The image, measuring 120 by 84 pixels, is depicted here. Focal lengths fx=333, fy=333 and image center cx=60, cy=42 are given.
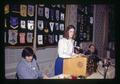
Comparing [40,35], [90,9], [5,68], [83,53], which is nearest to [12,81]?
[5,68]

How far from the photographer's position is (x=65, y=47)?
13.1 ft

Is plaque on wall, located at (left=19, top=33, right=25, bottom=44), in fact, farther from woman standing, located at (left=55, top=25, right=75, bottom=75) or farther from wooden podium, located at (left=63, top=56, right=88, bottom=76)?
wooden podium, located at (left=63, top=56, right=88, bottom=76)

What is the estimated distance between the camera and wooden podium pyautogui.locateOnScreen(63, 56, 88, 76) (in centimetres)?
398

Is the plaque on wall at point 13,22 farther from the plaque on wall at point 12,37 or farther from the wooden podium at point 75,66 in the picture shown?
the wooden podium at point 75,66

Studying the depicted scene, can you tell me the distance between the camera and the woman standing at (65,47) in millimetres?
3955

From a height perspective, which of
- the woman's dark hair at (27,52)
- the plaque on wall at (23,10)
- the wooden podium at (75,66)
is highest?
the plaque on wall at (23,10)

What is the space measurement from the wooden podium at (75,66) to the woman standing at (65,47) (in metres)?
0.06

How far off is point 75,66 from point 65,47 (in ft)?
0.84

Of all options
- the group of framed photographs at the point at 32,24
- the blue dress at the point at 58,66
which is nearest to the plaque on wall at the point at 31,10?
the group of framed photographs at the point at 32,24

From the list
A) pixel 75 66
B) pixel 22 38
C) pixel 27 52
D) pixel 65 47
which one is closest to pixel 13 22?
pixel 22 38

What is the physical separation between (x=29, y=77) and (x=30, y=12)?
30.4 inches

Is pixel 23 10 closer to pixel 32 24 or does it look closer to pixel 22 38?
pixel 32 24

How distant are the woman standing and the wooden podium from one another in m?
0.06

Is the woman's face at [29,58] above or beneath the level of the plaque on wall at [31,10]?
beneath
